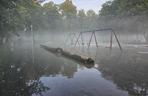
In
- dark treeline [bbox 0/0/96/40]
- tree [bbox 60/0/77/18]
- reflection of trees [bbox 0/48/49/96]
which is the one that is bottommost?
reflection of trees [bbox 0/48/49/96]

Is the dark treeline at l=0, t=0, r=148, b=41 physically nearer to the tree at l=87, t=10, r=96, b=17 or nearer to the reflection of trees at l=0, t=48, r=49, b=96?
the tree at l=87, t=10, r=96, b=17

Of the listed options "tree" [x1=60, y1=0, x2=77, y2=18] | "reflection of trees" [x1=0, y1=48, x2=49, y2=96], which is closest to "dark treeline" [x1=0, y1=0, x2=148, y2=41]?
"tree" [x1=60, y1=0, x2=77, y2=18]

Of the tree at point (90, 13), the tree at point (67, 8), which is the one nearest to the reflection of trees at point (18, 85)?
the tree at point (67, 8)

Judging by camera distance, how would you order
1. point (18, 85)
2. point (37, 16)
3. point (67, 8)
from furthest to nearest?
point (67, 8)
point (37, 16)
point (18, 85)

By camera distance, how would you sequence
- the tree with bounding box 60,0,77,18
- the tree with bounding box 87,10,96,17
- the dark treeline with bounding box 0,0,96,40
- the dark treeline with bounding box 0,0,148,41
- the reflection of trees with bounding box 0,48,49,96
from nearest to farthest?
the reflection of trees with bounding box 0,48,49,96, the dark treeline with bounding box 0,0,96,40, the dark treeline with bounding box 0,0,148,41, the tree with bounding box 60,0,77,18, the tree with bounding box 87,10,96,17

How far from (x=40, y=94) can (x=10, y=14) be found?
125 ft

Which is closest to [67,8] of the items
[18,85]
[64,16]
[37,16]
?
[64,16]

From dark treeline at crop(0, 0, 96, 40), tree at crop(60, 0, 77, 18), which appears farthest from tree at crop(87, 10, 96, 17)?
tree at crop(60, 0, 77, 18)

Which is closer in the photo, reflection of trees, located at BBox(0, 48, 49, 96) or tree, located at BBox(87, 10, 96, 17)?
reflection of trees, located at BBox(0, 48, 49, 96)

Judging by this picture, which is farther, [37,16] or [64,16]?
[64,16]

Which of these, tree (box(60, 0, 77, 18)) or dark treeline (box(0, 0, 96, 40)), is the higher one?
tree (box(60, 0, 77, 18))

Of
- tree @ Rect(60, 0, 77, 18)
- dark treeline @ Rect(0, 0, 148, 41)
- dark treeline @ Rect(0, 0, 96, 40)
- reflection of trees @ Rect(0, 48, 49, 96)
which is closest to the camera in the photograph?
reflection of trees @ Rect(0, 48, 49, 96)

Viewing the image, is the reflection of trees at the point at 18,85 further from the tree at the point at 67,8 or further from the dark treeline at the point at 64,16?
the tree at the point at 67,8

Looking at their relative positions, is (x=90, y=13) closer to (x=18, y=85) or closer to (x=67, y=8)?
(x=67, y=8)
